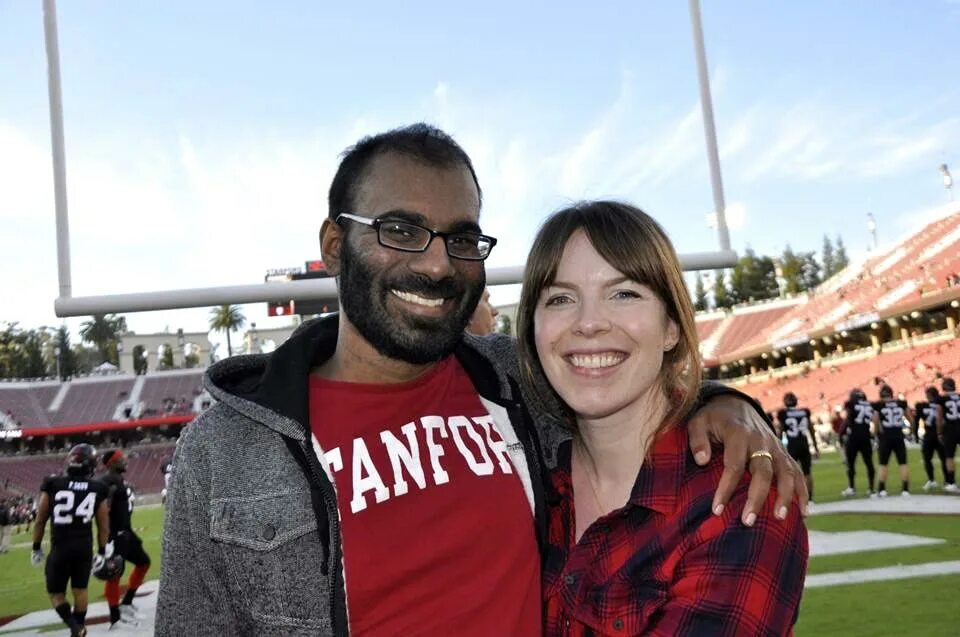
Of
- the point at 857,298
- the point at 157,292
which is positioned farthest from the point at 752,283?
the point at 157,292

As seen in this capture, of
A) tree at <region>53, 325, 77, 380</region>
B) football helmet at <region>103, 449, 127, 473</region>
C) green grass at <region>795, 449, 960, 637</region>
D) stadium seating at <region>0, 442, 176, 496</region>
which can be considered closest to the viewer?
green grass at <region>795, 449, 960, 637</region>

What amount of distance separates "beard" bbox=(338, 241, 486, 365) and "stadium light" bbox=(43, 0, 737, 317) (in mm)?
1333

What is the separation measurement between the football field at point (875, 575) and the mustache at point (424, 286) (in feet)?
14.2

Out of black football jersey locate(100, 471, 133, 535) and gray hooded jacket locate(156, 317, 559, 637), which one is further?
black football jersey locate(100, 471, 133, 535)

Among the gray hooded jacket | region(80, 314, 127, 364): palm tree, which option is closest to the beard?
the gray hooded jacket

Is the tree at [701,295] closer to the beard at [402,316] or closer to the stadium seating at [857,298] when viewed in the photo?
the stadium seating at [857,298]

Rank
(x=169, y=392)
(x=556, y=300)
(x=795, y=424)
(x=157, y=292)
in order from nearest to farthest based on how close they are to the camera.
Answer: (x=556, y=300), (x=157, y=292), (x=795, y=424), (x=169, y=392)

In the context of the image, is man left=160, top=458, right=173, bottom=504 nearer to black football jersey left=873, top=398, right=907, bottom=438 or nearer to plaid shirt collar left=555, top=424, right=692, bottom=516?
plaid shirt collar left=555, top=424, right=692, bottom=516

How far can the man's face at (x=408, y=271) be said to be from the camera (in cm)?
211

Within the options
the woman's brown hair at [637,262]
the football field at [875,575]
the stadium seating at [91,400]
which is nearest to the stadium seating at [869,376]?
the football field at [875,575]

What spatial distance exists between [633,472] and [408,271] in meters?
0.79

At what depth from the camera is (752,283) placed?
81062 millimetres

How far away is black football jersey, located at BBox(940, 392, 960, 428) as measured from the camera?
11.6 meters

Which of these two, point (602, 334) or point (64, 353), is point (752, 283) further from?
point (602, 334)
